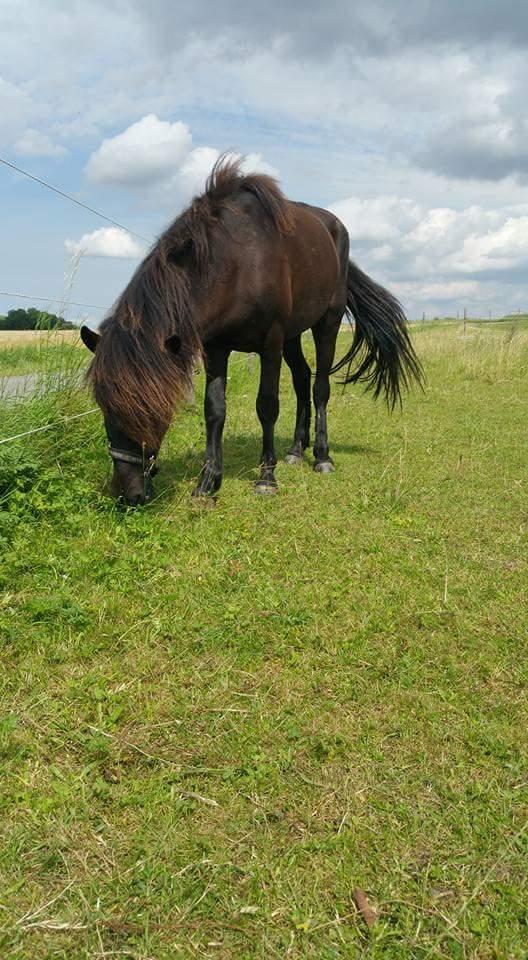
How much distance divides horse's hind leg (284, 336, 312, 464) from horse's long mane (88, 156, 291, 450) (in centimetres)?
220

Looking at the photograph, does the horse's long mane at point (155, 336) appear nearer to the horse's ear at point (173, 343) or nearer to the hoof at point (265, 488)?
the horse's ear at point (173, 343)

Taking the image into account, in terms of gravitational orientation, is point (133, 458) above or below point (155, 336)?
below

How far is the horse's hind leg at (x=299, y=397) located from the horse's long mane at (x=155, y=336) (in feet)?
7.22

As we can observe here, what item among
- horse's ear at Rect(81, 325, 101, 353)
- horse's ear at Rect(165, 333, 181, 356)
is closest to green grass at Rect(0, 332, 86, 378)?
horse's ear at Rect(81, 325, 101, 353)

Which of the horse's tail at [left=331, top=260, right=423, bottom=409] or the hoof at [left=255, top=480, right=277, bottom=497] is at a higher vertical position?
the horse's tail at [left=331, top=260, right=423, bottom=409]

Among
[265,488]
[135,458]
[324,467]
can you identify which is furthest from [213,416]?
[324,467]

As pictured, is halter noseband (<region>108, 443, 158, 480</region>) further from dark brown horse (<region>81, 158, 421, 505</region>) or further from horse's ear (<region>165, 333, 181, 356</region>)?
horse's ear (<region>165, 333, 181, 356</region>)

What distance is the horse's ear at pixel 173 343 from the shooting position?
13.5 ft

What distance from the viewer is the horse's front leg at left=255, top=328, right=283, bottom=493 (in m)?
5.18

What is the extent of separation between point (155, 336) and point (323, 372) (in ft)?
9.03

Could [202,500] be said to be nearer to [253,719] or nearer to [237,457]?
[237,457]

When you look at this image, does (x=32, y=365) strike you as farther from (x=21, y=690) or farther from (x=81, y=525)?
(x=21, y=690)

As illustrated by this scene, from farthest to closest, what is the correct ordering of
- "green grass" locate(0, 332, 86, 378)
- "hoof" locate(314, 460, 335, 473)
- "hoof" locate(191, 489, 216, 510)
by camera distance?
"hoof" locate(314, 460, 335, 473) < "green grass" locate(0, 332, 86, 378) < "hoof" locate(191, 489, 216, 510)

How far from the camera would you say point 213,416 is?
504 cm
